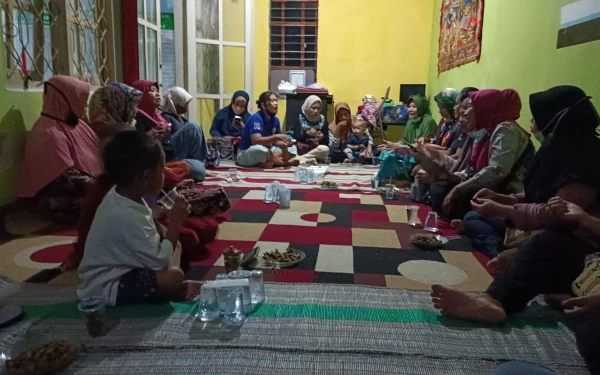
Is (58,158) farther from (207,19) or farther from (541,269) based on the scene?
(207,19)

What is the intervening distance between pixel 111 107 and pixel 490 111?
2099 mm

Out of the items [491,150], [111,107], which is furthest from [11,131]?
[491,150]

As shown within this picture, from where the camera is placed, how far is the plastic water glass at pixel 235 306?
4.58ft

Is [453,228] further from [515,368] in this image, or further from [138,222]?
[138,222]

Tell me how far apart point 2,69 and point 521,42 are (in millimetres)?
2935

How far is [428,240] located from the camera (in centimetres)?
220

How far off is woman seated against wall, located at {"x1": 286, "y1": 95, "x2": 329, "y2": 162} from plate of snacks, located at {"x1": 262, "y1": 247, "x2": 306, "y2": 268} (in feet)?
10.4

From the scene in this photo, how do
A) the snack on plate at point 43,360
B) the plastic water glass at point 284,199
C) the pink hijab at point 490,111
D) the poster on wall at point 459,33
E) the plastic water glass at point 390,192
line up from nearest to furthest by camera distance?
the snack on plate at point 43,360 < the pink hijab at point 490,111 < the plastic water glass at point 284,199 < the plastic water glass at point 390,192 < the poster on wall at point 459,33

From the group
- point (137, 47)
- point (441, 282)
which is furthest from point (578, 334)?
point (137, 47)

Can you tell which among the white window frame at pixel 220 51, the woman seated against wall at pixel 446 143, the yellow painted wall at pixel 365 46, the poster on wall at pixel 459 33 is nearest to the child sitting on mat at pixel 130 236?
the woman seated against wall at pixel 446 143

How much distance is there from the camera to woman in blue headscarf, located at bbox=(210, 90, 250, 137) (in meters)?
5.08

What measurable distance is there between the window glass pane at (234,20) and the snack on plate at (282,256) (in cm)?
428

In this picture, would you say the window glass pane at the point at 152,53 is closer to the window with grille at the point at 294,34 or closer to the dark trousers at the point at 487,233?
the window with grille at the point at 294,34

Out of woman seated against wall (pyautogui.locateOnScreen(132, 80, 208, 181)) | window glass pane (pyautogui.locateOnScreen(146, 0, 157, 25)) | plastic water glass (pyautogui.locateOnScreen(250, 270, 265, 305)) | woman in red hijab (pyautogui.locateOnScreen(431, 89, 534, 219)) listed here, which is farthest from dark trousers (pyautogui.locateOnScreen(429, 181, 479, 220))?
window glass pane (pyautogui.locateOnScreen(146, 0, 157, 25))
